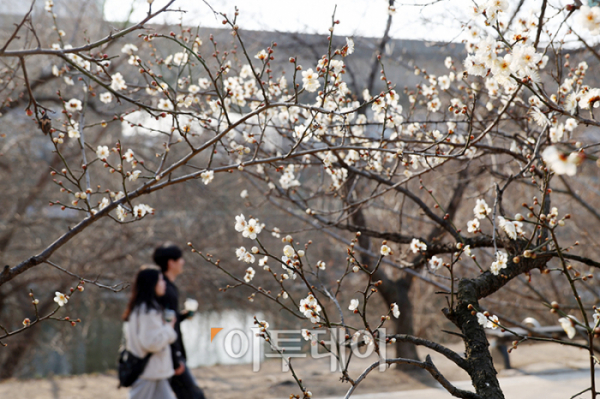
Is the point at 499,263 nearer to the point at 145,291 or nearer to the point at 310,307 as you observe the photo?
the point at 310,307

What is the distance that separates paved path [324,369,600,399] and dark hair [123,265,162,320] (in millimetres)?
2668

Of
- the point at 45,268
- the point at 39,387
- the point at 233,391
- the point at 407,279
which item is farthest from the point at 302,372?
the point at 45,268

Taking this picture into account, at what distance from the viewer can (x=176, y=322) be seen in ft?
12.3

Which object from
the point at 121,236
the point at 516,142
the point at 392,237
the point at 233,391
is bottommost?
the point at 233,391

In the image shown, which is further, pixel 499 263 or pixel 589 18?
pixel 499 263

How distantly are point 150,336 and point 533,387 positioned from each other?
12.6 ft

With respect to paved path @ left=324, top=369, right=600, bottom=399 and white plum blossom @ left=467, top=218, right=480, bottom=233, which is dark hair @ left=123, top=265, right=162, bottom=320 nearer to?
white plum blossom @ left=467, top=218, right=480, bottom=233

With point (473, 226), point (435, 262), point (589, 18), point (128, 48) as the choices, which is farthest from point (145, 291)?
point (589, 18)

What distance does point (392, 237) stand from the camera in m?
3.37

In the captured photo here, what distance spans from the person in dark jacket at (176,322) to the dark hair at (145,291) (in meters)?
0.12

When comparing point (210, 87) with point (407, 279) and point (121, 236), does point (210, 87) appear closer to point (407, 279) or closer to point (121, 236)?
point (407, 279)

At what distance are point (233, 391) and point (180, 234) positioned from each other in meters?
4.16

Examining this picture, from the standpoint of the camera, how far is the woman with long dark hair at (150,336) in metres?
3.46

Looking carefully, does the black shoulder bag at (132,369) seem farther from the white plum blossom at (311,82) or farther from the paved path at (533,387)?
the paved path at (533,387)
